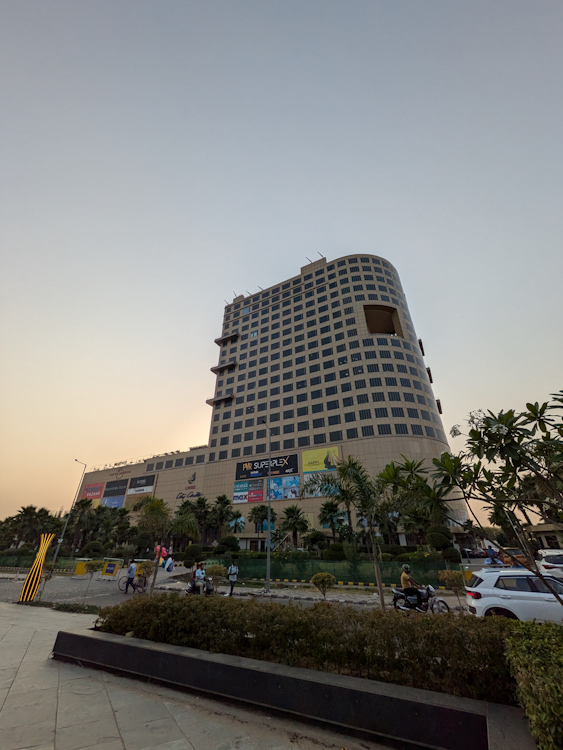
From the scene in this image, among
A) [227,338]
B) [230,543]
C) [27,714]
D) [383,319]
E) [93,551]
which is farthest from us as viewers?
[227,338]

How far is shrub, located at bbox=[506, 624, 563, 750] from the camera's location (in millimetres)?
2562

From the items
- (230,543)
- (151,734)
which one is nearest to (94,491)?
Answer: (230,543)

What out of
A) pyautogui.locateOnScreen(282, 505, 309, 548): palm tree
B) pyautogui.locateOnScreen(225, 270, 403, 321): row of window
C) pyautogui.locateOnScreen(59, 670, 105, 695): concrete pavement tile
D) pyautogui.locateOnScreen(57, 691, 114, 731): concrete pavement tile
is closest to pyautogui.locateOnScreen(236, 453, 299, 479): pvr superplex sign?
pyautogui.locateOnScreen(282, 505, 309, 548): palm tree

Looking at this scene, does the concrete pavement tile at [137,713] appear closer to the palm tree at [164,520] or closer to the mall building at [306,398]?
the palm tree at [164,520]

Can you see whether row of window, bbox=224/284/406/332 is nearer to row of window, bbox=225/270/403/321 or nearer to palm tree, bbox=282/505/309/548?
row of window, bbox=225/270/403/321

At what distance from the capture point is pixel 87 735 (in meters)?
4.09

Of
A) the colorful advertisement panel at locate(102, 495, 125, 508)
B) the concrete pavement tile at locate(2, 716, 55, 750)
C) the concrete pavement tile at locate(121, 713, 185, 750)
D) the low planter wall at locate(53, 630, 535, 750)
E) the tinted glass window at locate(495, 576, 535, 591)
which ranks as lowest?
the concrete pavement tile at locate(121, 713, 185, 750)

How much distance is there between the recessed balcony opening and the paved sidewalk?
6249 cm

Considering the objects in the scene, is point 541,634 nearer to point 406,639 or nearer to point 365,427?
point 406,639

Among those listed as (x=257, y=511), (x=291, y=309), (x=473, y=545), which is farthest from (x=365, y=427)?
(x=291, y=309)

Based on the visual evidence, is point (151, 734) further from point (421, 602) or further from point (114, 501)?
point (114, 501)

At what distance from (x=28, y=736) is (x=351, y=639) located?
4.28 meters

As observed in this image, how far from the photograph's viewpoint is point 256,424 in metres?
64.1

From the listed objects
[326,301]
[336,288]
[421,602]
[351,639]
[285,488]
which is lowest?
[421,602]
